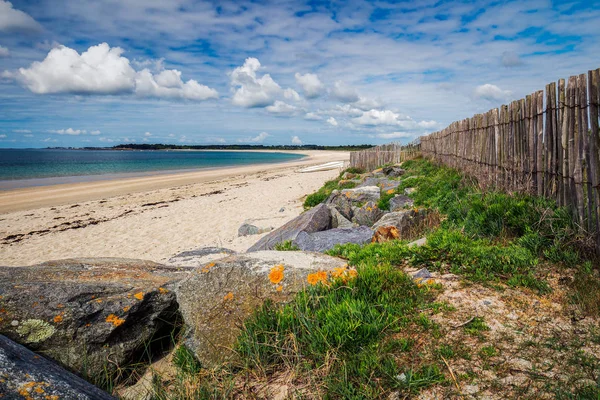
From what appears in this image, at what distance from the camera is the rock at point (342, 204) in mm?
8883

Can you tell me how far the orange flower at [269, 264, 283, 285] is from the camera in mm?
3280

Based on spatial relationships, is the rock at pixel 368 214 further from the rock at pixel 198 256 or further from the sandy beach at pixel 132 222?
the rock at pixel 198 256

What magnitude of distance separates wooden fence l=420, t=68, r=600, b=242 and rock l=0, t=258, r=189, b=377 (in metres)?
4.62

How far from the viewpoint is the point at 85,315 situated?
312cm

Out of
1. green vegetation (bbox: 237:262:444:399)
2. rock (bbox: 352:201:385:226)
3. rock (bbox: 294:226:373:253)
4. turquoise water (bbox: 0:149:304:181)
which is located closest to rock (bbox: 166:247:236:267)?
rock (bbox: 294:226:373:253)

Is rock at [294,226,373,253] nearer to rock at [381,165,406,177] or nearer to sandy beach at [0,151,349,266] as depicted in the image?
sandy beach at [0,151,349,266]

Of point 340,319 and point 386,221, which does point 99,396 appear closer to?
point 340,319

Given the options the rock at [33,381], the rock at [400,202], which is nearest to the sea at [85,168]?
the rock at [400,202]

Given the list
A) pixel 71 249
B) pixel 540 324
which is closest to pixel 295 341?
pixel 540 324

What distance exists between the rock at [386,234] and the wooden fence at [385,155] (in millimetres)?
15718

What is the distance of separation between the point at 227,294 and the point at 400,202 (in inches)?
251

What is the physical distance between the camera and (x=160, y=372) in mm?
2947

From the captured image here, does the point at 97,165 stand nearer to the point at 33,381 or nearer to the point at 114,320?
the point at 114,320

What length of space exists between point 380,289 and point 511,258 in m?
1.63
